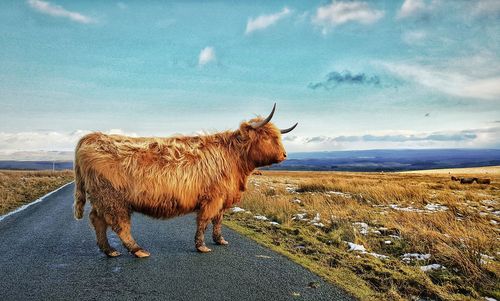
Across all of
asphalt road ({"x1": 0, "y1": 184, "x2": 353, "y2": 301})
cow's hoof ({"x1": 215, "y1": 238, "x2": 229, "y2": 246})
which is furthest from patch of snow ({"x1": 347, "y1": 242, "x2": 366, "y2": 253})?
cow's hoof ({"x1": 215, "y1": 238, "x2": 229, "y2": 246})

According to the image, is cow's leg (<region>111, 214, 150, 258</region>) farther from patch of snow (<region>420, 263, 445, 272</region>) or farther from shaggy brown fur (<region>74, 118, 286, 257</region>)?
patch of snow (<region>420, 263, 445, 272</region>)

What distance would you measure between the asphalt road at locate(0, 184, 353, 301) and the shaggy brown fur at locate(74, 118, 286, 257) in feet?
1.57

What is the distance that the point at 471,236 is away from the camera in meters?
8.34

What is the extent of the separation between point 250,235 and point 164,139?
2.87m

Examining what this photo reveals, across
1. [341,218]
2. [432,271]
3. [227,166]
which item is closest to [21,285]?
[227,166]

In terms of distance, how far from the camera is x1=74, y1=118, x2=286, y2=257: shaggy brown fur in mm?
6059

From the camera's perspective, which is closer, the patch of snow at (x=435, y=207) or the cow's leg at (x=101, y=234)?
the cow's leg at (x=101, y=234)

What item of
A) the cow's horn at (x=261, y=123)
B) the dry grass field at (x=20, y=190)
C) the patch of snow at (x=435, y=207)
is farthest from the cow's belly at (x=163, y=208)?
the patch of snow at (x=435, y=207)

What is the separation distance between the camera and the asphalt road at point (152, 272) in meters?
4.52

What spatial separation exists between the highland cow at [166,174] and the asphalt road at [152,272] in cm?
47

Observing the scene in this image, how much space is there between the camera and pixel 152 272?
5371 mm

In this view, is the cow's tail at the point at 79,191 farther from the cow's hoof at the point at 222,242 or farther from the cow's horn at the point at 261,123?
the cow's horn at the point at 261,123

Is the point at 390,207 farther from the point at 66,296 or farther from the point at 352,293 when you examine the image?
the point at 66,296

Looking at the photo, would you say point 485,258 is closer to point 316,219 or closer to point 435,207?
point 316,219
